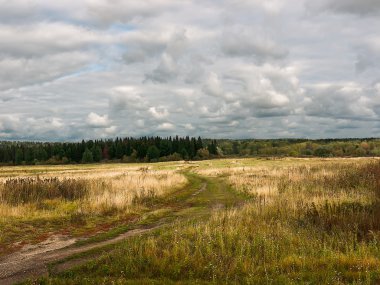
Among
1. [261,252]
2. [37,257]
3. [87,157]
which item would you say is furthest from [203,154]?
[261,252]

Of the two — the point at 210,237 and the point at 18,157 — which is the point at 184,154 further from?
the point at 210,237

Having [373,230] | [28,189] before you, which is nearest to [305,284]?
[373,230]

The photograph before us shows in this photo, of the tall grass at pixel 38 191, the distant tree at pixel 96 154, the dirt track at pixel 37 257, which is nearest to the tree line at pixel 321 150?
the distant tree at pixel 96 154

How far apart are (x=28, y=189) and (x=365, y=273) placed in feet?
59.4

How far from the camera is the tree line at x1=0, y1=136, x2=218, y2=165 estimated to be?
445 ft

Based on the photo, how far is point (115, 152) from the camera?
145500 mm

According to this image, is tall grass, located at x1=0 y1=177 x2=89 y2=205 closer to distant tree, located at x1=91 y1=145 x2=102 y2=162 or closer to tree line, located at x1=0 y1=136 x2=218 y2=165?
tree line, located at x1=0 y1=136 x2=218 y2=165

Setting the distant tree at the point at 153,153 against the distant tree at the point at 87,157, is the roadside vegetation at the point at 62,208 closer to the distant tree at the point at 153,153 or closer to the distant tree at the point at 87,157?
the distant tree at the point at 153,153

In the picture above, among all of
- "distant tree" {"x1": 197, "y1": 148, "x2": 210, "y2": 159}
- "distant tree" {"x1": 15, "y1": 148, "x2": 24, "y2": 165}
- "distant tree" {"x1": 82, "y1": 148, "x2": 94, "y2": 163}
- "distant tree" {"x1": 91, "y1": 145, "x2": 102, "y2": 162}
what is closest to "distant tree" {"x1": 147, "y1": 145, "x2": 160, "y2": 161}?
"distant tree" {"x1": 197, "y1": 148, "x2": 210, "y2": 159}

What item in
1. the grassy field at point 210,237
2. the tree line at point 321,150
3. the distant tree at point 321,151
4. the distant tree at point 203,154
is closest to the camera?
the grassy field at point 210,237

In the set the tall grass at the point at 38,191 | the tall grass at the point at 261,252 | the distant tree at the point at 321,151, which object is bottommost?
the distant tree at the point at 321,151

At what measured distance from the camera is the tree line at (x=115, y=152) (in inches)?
5340

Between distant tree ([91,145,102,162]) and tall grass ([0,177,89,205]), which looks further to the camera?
distant tree ([91,145,102,162])

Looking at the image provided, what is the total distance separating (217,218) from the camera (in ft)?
47.3
